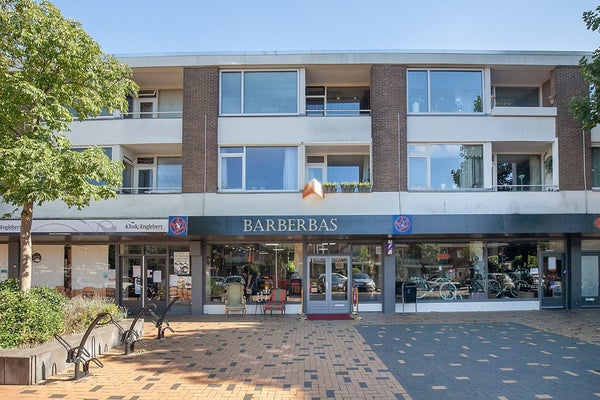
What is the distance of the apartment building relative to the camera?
14.9 metres

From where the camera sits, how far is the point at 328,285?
15211 millimetres

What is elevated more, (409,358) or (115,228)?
(115,228)

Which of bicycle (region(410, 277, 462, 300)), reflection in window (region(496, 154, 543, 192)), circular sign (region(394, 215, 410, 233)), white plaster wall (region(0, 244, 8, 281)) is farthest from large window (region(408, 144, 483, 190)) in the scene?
white plaster wall (region(0, 244, 8, 281))

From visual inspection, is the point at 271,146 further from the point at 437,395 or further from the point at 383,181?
the point at 437,395

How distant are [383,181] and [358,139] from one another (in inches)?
66.8

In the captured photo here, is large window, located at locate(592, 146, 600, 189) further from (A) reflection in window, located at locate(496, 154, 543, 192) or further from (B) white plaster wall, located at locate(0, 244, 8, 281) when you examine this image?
(B) white plaster wall, located at locate(0, 244, 8, 281)

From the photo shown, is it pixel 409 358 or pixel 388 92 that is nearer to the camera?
pixel 409 358

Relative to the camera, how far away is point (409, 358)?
29.0ft

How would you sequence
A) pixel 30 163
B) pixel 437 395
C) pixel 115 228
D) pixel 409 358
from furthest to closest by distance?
pixel 115 228, pixel 409 358, pixel 30 163, pixel 437 395

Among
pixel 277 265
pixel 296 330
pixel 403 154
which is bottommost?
pixel 296 330

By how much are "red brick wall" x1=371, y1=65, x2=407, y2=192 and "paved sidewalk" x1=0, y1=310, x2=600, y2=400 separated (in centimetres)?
488

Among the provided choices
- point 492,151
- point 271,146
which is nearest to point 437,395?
point 271,146

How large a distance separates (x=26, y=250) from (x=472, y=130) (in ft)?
44.9

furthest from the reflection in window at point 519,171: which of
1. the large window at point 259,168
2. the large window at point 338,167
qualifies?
the large window at point 259,168
